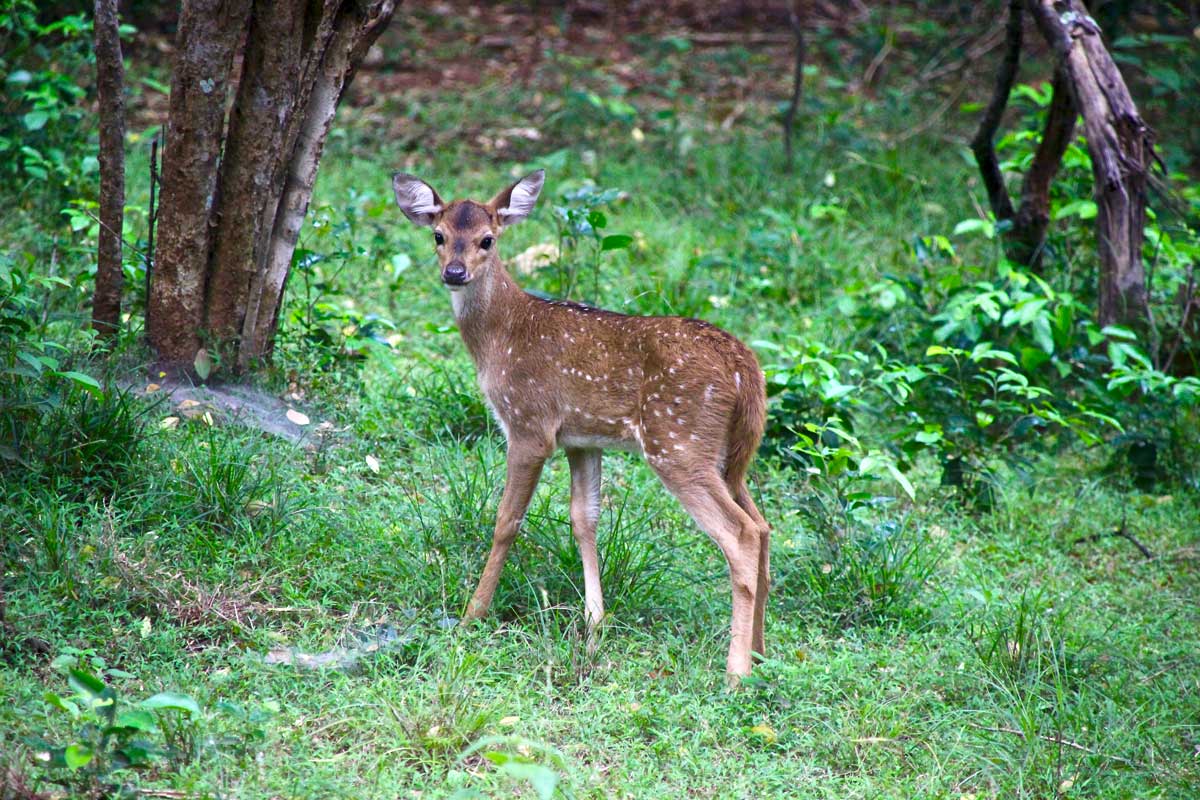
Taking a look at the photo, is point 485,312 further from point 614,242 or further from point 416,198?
point 614,242

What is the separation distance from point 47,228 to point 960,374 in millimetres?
5672

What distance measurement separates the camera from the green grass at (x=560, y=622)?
14.3 ft

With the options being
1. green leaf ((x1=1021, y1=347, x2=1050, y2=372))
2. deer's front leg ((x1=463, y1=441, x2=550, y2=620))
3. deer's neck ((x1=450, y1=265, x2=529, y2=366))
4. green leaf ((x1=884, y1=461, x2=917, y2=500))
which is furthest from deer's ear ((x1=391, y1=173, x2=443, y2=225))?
green leaf ((x1=1021, y1=347, x2=1050, y2=372))

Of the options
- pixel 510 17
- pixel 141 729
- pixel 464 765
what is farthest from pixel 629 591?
pixel 510 17

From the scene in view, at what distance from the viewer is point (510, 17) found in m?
13.6

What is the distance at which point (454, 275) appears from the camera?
539cm

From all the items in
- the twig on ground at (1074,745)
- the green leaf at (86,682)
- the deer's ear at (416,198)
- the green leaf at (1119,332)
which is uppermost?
the deer's ear at (416,198)

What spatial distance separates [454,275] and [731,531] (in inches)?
63.9

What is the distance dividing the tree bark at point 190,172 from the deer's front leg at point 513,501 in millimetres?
1942

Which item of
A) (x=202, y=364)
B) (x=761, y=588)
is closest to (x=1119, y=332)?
(x=761, y=588)

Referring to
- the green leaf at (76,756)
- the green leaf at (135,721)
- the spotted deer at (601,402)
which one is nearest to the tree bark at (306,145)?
the spotted deer at (601,402)

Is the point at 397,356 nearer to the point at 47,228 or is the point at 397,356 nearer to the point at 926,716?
the point at 47,228

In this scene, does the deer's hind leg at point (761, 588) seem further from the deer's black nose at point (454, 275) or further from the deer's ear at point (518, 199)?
the deer's ear at point (518, 199)

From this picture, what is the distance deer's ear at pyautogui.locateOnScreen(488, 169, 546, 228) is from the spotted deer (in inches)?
1.1
